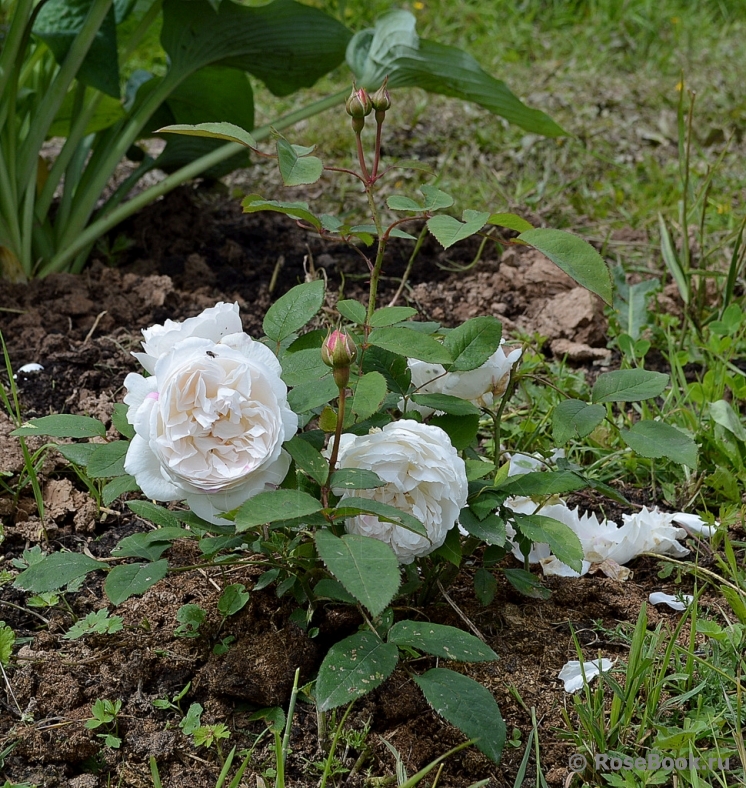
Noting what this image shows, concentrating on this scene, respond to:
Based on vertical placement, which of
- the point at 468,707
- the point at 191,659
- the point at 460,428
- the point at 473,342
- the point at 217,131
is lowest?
the point at 191,659

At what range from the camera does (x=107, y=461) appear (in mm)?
1101

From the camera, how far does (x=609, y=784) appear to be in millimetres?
1022

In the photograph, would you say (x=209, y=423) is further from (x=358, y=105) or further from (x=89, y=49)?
(x=89, y=49)

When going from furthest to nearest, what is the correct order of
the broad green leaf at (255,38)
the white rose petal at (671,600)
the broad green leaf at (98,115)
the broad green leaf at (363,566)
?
1. the broad green leaf at (98,115)
2. the broad green leaf at (255,38)
3. the white rose petal at (671,600)
4. the broad green leaf at (363,566)

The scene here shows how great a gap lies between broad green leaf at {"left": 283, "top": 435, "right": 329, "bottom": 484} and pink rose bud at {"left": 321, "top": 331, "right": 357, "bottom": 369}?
0.43ft

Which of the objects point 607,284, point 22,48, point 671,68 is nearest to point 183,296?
point 22,48

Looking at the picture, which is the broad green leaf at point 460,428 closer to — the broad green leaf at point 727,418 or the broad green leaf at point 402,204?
the broad green leaf at point 402,204

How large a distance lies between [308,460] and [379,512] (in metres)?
0.11

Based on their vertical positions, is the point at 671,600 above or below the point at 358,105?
below

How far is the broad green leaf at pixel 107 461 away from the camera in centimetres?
109

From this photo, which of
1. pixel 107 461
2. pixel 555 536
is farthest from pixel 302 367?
pixel 555 536

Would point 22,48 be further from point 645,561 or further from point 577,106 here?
point 577,106

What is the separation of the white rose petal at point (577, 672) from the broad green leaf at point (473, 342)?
42cm

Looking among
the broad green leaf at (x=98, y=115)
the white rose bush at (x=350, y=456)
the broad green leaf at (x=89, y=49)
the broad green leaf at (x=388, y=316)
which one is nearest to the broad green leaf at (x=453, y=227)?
the white rose bush at (x=350, y=456)
